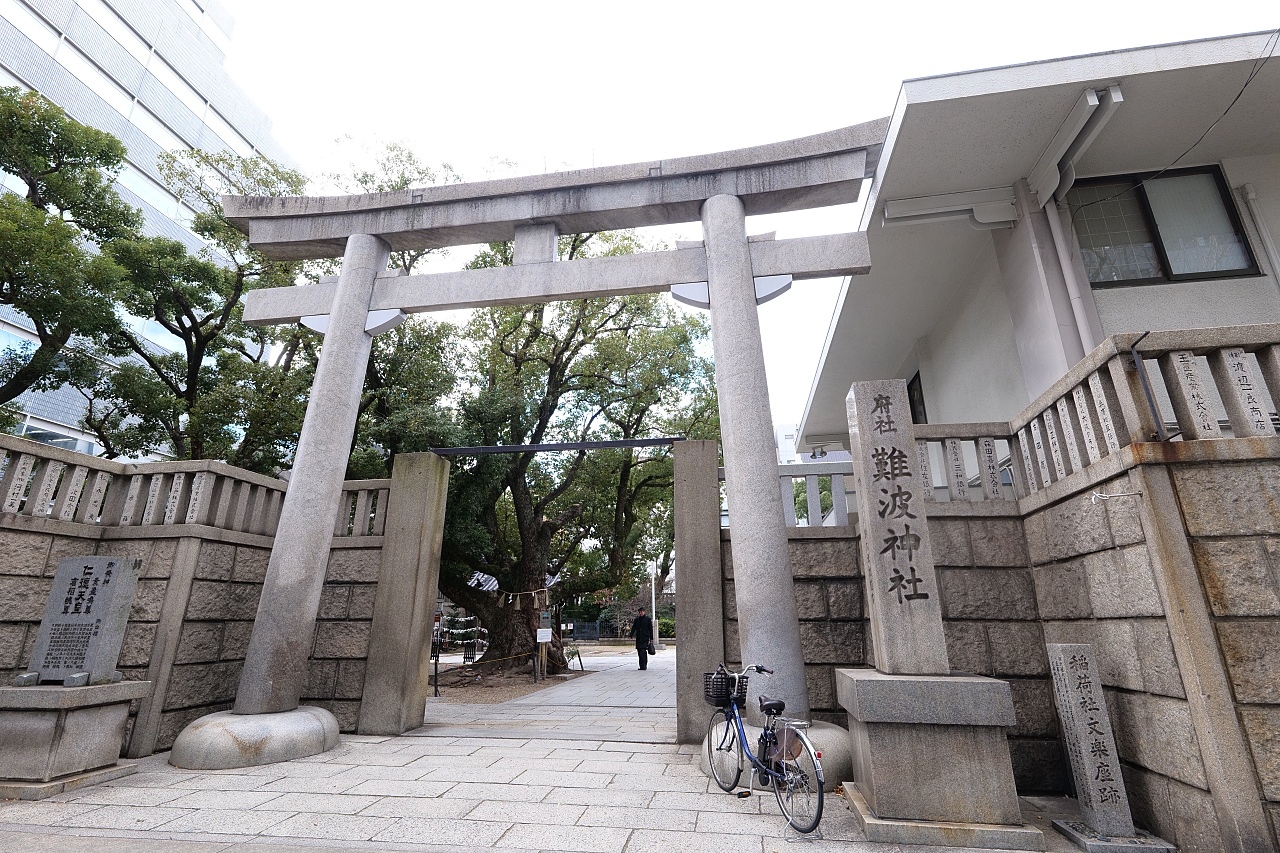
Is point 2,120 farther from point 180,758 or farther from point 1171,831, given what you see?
point 1171,831

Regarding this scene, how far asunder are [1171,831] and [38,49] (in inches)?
1350

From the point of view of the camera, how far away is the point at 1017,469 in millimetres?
6145

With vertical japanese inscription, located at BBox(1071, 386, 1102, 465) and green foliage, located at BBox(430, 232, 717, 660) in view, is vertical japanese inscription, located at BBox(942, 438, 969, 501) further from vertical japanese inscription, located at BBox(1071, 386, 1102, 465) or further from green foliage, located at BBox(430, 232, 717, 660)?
green foliage, located at BBox(430, 232, 717, 660)

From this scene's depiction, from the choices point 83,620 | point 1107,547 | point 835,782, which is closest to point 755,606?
point 835,782

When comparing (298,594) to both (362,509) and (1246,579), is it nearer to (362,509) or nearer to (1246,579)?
(362,509)

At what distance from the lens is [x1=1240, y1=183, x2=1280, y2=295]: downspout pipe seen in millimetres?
7625

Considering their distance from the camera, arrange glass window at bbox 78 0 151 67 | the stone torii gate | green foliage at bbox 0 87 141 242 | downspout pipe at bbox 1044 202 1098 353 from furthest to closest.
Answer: glass window at bbox 78 0 151 67 → green foliage at bbox 0 87 141 242 → downspout pipe at bbox 1044 202 1098 353 → the stone torii gate

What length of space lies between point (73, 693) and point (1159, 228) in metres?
13.3

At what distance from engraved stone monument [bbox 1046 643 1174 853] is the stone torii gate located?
6.81 feet

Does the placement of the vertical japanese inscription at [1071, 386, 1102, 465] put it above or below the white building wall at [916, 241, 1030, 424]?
below

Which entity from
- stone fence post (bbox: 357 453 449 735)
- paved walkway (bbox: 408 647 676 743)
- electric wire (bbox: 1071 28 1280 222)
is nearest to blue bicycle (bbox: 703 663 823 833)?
paved walkway (bbox: 408 647 676 743)

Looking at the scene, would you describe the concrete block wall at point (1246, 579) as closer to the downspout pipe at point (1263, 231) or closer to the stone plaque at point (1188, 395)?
the stone plaque at point (1188, 395)

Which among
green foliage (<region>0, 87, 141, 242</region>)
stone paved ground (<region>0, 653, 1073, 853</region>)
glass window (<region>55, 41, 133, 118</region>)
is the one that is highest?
glass window (<region>55, 41, 133, 118</region>)

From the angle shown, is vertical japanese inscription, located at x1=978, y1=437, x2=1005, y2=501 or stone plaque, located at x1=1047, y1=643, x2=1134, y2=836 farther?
vertical japanese inscription, located at x1=978, y1=437, x2=1005, y2=501
